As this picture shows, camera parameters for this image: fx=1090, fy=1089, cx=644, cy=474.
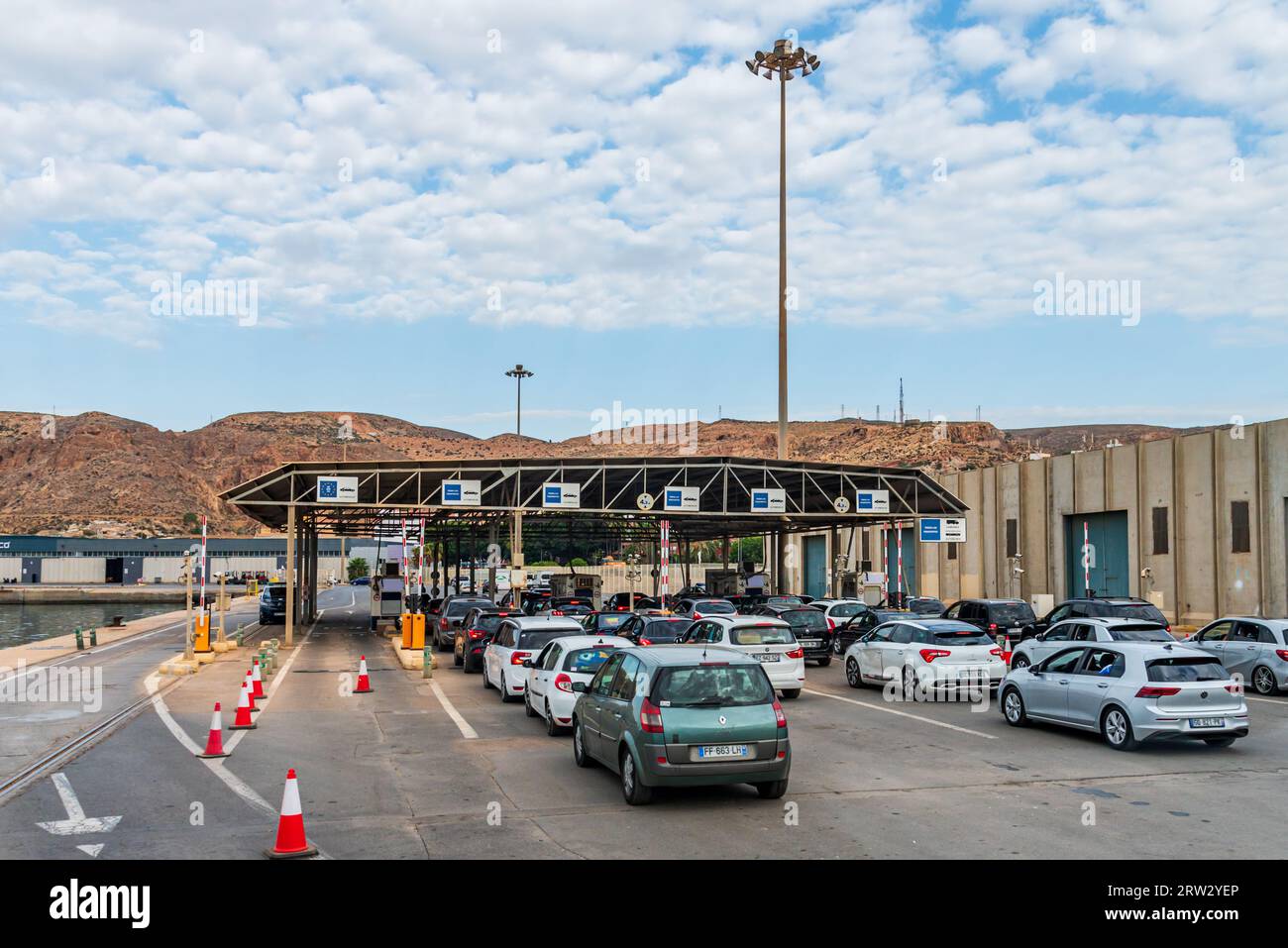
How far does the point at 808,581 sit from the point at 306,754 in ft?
199

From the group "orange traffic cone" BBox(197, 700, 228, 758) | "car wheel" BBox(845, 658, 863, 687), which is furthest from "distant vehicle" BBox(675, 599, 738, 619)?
"orange traffic cone" BBox(197, 700, 228, 758)

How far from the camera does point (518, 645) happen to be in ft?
65.4

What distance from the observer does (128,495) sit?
136875 millimetres

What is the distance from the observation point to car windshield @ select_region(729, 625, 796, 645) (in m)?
19.7

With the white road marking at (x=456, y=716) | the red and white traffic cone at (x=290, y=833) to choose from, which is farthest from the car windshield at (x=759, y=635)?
the red and white traffic cone at (x=290, y=833)

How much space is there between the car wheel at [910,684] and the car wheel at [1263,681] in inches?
266

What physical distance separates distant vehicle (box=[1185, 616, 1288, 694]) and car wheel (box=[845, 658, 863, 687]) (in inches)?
240

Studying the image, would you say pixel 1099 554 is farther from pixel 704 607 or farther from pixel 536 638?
pixel 536 638

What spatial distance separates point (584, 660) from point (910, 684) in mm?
6671

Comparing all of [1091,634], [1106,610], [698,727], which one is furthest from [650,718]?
[1106,610]

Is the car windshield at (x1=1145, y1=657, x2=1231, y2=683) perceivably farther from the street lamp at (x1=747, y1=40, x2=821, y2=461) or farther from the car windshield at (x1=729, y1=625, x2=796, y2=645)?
the street lamp at (x1=747, y1=40, x2=821, y2=461)

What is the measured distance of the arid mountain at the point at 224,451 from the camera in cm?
12400

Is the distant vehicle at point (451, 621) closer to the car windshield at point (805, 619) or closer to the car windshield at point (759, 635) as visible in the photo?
the car windshield at point (805, 619)

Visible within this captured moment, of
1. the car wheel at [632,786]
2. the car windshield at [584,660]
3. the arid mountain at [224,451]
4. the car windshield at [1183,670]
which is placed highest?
the arid mountain at [224,451]
